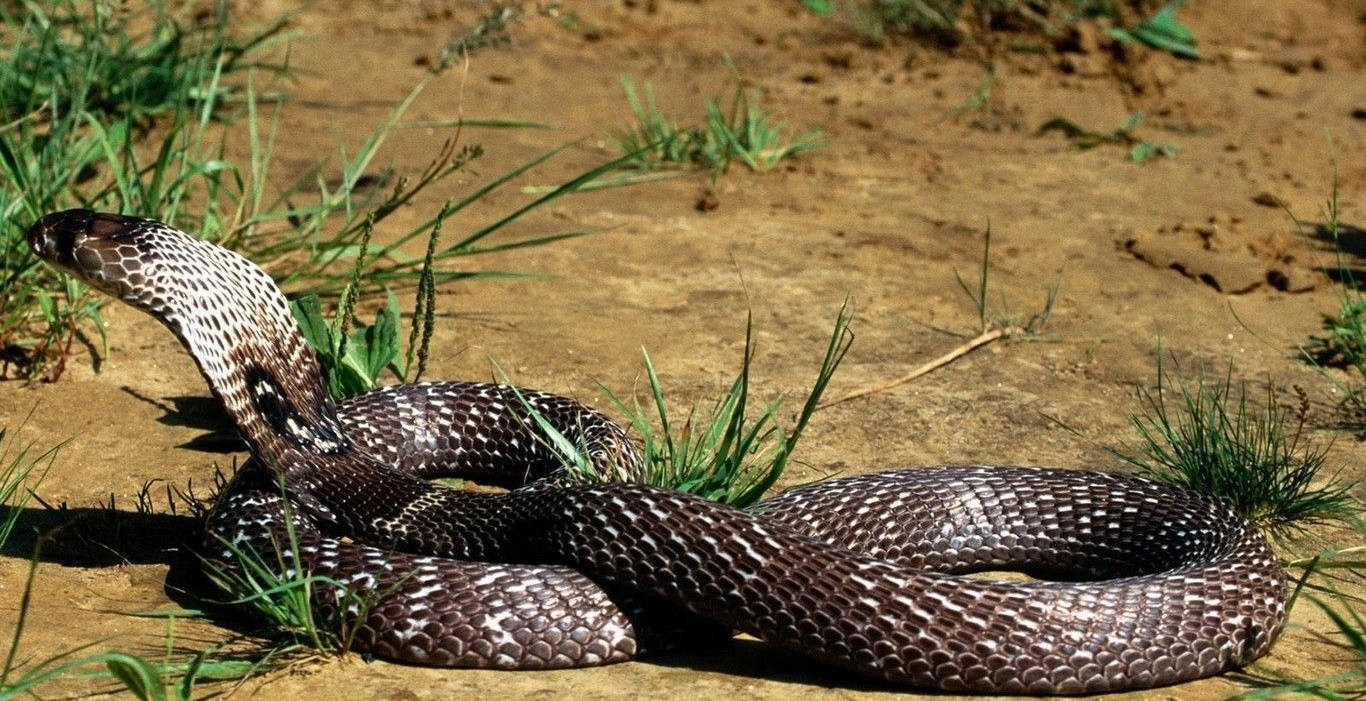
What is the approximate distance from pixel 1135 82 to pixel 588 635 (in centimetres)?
810

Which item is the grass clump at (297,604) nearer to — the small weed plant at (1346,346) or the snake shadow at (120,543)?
the snake shadow at (120,543)

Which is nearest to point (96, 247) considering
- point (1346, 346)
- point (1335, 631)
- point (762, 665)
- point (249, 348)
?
point (249, 348)

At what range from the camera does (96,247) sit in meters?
5.34

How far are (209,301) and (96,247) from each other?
37 cm

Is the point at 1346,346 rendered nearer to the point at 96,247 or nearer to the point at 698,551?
the point at 698,551

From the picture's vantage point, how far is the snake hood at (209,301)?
208 inches

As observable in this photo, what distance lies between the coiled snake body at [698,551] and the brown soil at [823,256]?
0.46 feet

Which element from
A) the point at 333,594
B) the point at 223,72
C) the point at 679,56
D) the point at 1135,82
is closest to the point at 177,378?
the point at 333,594

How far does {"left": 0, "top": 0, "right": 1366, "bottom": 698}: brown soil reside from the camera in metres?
5.83

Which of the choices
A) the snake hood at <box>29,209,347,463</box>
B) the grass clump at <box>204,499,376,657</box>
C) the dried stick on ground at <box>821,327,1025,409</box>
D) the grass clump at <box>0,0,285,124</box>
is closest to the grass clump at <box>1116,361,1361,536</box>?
the dried stick on ground at <box>821,327,1025,409</box>

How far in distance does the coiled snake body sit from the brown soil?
140 millimetres

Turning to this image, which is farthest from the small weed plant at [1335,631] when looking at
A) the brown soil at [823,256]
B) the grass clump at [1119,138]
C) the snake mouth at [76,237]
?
the grass clump at [1119,138]

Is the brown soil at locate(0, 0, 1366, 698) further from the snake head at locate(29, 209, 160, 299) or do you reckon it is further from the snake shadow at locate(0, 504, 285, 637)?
the snake head at locate(29, 209, 160, 299)

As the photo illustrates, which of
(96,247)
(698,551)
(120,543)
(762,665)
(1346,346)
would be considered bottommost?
(120,543)
